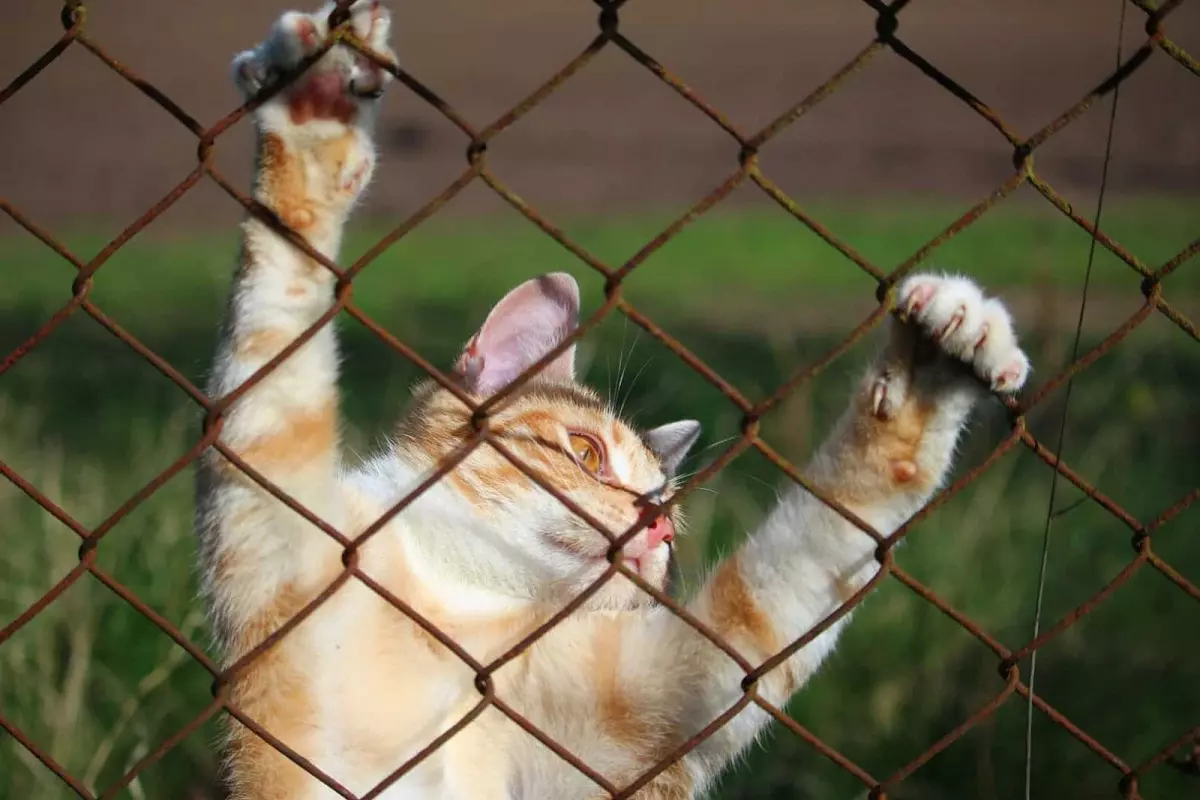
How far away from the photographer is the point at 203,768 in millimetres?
3203

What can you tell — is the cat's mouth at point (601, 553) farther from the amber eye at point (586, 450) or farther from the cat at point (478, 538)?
the amber eye at point (586, 450)

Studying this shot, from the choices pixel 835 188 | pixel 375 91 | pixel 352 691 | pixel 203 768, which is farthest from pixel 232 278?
pixel 835 188

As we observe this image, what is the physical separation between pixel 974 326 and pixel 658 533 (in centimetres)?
93

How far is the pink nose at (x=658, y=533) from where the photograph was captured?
277cm

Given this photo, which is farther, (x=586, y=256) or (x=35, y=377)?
(x=35, y=377)

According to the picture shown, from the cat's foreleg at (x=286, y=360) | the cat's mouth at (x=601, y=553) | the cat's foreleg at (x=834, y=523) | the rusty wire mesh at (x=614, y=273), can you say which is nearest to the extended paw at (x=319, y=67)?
the cat's foreleg at (x=286, y=360)

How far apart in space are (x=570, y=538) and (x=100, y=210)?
28.7 feet

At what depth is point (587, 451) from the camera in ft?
9.52

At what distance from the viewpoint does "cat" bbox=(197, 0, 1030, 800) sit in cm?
202

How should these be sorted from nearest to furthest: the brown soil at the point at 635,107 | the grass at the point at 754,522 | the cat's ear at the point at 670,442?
the cat's ear at the point at 670,442
the grass at the point at 754,522
the brown soil at the point at 635,107

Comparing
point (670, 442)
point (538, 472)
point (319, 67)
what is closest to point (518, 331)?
point (538, 472)

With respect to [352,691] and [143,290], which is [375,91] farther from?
[143,290]

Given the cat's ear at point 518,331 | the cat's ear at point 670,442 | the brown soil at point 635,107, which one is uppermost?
the cat's ear at point 518,331

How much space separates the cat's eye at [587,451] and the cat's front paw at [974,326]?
3.04 ft
